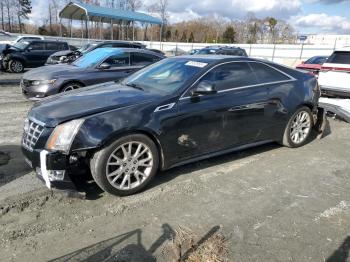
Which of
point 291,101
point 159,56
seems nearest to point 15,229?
point 291,101

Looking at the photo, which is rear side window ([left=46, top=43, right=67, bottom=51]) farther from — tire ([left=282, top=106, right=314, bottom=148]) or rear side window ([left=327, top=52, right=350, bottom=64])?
tire ([left=282, top=106, right=314, bottom=148])

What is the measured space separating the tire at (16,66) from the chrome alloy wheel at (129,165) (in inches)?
635

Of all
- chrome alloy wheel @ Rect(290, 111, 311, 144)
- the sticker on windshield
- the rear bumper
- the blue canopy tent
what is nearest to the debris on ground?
the sticker on windshield

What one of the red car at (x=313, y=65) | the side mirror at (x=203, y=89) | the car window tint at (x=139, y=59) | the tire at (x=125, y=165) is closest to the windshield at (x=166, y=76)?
the side mirror at (x=203, y=89)

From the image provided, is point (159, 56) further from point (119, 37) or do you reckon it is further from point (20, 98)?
point (119, 37)

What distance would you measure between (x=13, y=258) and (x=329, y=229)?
9.84 feet

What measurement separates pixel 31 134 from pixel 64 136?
55 centimetres

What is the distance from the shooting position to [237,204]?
425 centimetres

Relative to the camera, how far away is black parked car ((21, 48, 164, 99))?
884cm

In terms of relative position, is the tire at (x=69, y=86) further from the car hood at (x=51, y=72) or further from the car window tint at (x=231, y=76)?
the car window tint at (x=231, y=76)

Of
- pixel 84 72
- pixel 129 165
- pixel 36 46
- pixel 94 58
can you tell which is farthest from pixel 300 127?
pixel 36 46

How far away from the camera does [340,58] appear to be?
31.9ft

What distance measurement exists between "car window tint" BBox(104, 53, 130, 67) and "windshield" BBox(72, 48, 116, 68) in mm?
135

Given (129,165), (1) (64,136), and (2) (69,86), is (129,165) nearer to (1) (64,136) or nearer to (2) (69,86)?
(1) (64,136)
